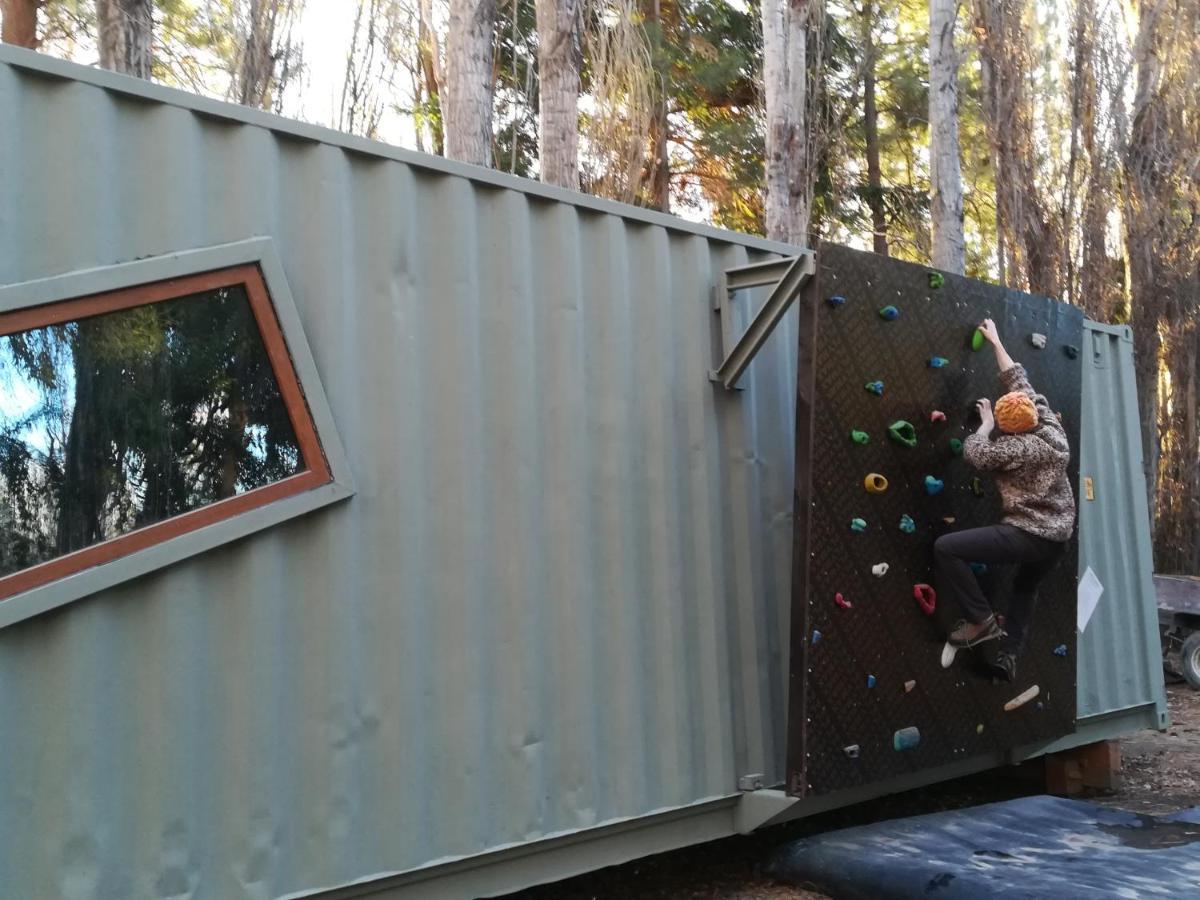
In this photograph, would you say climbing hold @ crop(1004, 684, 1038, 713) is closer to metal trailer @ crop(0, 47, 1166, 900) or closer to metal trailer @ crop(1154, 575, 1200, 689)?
metal trailer @ crop(0, 47, 1166, 900)

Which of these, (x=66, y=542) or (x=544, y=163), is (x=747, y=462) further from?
(x=544, y=163)

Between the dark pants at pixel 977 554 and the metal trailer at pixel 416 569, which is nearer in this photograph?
the metal trailer at pixel 416 569

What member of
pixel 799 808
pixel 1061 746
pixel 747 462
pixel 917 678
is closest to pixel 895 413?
pixel 747 462

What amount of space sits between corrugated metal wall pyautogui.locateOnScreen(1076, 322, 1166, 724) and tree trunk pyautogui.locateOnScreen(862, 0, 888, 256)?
41.3 ft

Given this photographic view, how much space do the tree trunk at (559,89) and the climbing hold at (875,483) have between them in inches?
160

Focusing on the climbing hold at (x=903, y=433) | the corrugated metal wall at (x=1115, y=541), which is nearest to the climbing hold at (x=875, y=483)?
the climbing hold at (x=903, y=433)

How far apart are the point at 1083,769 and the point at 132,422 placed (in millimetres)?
5867

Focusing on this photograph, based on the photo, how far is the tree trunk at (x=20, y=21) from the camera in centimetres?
1148

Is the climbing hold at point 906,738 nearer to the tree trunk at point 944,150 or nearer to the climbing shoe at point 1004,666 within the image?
the climbing shoe at point 1004,666

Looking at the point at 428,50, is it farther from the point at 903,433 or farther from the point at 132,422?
the point at 132,422

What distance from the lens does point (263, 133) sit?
337 centimetres

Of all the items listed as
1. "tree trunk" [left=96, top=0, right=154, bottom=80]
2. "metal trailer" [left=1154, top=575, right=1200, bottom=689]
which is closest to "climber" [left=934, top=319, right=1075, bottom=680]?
"tree trunk" [left=96, top=0, right=154, bottom=80]

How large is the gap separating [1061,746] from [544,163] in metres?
4.95

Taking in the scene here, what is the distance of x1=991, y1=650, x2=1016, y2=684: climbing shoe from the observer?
5250 mm
